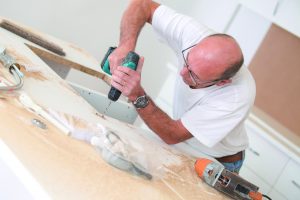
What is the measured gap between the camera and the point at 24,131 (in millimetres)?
1030

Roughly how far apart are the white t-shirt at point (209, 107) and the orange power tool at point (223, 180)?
19 cm

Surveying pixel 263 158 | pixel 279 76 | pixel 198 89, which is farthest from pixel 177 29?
pixel 279 76

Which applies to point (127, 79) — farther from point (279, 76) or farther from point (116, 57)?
point (279, 76)

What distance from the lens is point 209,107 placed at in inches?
62.2

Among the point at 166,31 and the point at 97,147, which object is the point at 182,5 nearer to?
the point at 166,31

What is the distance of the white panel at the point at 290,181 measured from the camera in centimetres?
261

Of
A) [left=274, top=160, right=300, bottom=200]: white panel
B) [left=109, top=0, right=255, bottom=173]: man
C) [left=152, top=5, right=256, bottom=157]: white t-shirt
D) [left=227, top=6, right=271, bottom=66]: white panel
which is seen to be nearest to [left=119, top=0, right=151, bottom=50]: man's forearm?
[left=109, top=0, right=255, bottom=173]: man

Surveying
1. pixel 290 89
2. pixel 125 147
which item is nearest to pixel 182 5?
pixel 290 89

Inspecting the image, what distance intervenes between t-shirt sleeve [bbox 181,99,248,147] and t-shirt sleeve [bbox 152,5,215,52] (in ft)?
1.13

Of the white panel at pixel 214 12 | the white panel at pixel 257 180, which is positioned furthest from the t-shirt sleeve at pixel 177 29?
the white panel at pixel 214 12

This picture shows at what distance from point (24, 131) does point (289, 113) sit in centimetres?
238

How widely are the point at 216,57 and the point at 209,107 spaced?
23 cm

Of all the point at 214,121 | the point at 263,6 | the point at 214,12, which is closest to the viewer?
the point at 214,121

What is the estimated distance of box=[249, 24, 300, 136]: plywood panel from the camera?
297cm
